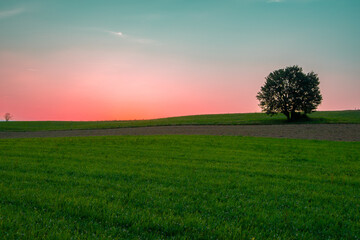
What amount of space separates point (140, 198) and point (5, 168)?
880cm

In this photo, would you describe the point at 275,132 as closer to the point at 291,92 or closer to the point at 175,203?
the point at 291,92

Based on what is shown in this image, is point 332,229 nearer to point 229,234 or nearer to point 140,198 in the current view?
point 229,234

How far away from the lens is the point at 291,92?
177 feet

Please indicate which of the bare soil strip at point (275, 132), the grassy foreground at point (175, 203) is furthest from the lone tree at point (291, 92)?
the grassy foreground at point (175, 203)

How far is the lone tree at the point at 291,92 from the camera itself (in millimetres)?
53281

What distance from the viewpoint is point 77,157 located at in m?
15.5

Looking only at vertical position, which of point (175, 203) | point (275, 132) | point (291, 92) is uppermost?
point (291, 92)

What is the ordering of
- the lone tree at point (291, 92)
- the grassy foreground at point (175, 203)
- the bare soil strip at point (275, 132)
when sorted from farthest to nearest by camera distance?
the lone tree at point (291, 92) → the bare soil strip at point (275, 132) → the grassy foreground at point (175, 203)

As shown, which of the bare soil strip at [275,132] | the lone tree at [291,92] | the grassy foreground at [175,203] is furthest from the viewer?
the lone tree at [291,92]

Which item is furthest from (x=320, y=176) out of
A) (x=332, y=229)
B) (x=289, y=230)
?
(x=289, y=230)

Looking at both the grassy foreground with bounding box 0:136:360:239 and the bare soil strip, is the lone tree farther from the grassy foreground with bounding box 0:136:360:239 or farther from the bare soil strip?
the grassy foreground with bounding box 0:136:360:239

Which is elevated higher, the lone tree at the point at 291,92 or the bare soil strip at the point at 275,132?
the lone tree at the point at 291,92

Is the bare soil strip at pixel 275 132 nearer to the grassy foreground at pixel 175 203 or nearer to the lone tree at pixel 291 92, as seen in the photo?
the lone tree at pixel 291 92

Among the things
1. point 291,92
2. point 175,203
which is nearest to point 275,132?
point 291,92
